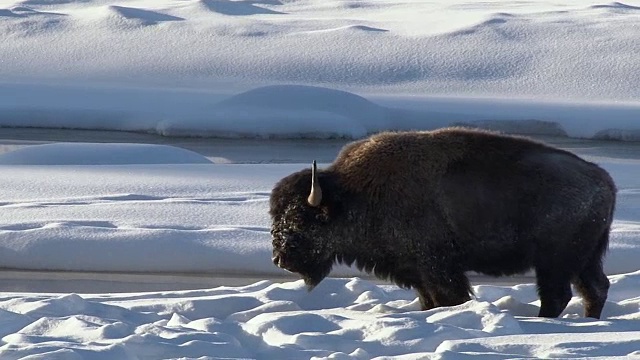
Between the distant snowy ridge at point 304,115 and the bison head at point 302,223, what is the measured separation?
32.0 ft

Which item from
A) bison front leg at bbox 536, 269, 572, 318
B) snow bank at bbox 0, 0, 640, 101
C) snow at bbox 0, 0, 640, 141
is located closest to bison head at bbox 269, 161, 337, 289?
bison front leg at bbox 536, 269, 572, 318

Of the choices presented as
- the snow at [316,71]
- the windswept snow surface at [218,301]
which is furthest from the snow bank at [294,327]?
the snow at [316,71]

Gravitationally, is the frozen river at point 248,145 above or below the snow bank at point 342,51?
below

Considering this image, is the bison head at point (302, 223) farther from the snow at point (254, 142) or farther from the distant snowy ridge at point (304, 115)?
the distant snowy ridge at point (304, 115)

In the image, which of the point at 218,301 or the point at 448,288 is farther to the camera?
the point at 218,301

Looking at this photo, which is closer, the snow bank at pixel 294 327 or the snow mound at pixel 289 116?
the snow bank at pixel 294 327

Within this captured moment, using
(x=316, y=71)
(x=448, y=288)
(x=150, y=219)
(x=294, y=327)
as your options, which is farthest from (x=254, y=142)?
(x=294, y=327)

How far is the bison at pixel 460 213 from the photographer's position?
632 centimetres

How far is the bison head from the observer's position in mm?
6637

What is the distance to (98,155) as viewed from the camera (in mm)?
13375

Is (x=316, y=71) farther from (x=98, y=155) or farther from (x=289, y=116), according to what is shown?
(x=98, y=155)

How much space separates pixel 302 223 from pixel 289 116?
10369 mm

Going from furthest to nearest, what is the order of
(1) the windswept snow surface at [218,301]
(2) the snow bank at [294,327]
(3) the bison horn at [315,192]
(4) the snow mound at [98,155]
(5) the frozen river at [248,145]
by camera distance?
(5) the frozen river at [248,145], (4) the snow mound at [98,155], (3) the bison horn at [315,192], (1) the windswept snow surface at [218,301], (2) the snow bank at [294,327]

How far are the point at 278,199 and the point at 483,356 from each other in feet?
5.98
